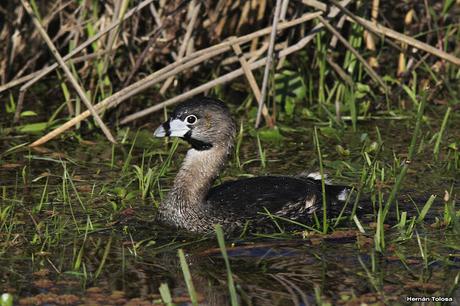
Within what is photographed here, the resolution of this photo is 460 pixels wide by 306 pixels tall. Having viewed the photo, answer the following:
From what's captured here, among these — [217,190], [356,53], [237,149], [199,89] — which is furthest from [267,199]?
[356,53]

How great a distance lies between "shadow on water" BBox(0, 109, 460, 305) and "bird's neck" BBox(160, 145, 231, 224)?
150 mm

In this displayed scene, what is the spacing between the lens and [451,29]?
34.3 feet

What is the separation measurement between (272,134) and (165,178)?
1.27 meters

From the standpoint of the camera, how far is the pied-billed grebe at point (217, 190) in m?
6.84

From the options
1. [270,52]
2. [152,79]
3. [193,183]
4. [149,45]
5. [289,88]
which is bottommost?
[289,88]

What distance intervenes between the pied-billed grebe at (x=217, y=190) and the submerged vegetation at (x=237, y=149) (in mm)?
133

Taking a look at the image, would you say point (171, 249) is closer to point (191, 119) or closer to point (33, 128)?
point (191, 119)

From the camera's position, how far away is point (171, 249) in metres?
6.34

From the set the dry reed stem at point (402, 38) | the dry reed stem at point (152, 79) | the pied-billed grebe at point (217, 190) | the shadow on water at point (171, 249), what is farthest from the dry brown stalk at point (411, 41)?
the pied-billed grebe at point (217, 190)

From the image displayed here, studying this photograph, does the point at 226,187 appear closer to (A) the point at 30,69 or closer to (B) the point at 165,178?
(B) the point at 165,178

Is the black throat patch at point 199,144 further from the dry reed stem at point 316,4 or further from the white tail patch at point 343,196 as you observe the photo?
the dry reed stem at point 316,4

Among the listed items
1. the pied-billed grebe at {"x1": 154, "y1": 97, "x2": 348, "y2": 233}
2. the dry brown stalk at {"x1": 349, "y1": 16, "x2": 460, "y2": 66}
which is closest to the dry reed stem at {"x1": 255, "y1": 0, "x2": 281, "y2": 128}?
the dry brown stalk at {"x1": 349, "y1": 16, "x2": 460, "y2": 66}

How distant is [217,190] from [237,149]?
4.30ft

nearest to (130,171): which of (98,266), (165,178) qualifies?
(165,178)
